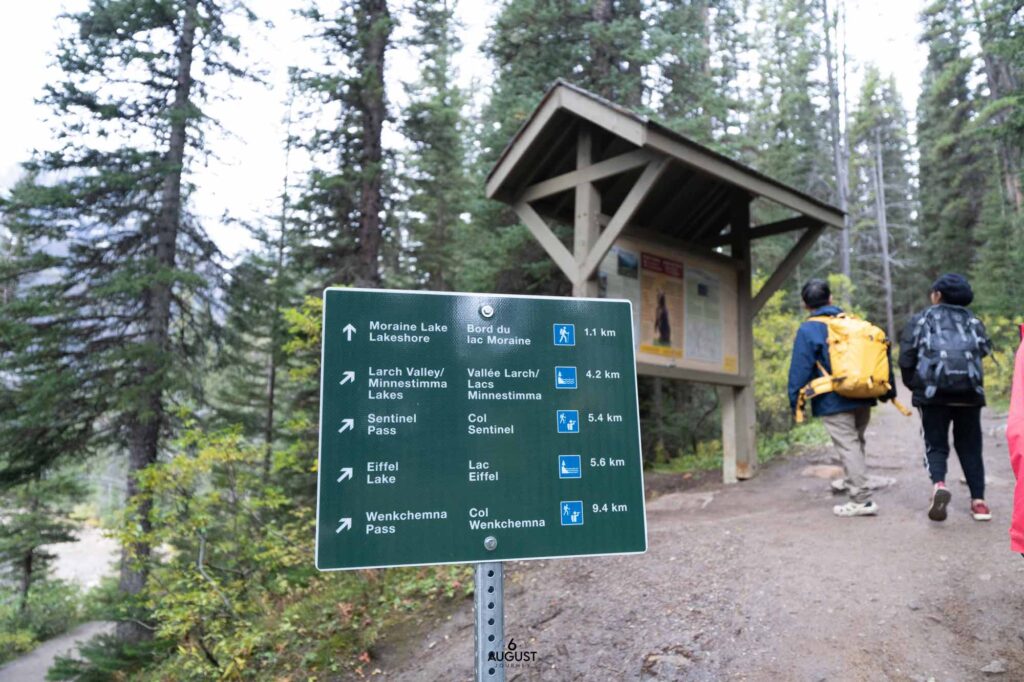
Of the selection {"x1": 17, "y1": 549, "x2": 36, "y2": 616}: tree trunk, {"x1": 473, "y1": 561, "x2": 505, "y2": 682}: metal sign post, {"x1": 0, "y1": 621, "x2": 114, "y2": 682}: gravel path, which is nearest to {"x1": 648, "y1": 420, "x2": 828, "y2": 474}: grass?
{"x1": 473, "y1": 561, "x2": 505, "y2": 682}: metal sign post

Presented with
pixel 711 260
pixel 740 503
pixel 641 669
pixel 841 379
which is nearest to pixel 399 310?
pixel 641 669

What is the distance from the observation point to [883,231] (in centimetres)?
3484

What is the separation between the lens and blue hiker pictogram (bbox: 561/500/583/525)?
2512mm

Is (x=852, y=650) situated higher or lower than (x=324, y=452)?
lower

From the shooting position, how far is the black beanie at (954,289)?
17.5ft

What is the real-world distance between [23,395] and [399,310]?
1194 cm

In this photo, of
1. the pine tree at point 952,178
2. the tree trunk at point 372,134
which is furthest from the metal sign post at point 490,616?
the pine tree at point 952,178

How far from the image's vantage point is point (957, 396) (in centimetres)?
532

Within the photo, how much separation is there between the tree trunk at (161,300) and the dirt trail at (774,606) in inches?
341

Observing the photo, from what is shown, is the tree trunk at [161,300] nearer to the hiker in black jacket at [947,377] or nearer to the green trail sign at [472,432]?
the green trail sign at [472,432]

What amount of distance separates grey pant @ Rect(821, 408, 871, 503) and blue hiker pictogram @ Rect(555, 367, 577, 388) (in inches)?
164

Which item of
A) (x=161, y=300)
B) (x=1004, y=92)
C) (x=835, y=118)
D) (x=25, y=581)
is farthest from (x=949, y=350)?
(x=25, y=581)

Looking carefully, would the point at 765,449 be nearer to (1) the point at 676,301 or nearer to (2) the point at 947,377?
(1) the point at 676,301

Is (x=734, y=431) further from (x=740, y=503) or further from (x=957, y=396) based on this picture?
(x=957, y=396)
